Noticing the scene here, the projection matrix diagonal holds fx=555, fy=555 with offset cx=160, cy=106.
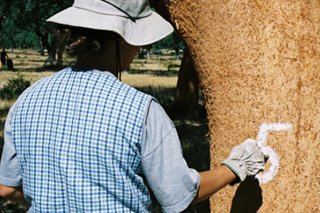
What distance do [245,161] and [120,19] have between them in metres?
0.60

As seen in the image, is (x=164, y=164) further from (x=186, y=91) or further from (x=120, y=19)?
(x=186, y=91)

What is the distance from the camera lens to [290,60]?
2.03 m

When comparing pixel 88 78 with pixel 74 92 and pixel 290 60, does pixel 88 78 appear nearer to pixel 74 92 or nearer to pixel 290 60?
pixel 74 92

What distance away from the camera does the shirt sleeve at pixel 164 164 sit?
1.50 meters

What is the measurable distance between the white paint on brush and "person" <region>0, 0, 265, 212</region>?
1.38 ft

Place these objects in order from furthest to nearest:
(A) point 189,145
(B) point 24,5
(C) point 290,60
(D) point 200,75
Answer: (B) point 24,5
(A) point 189,145
(D) point 200,75
(C) point 290,60

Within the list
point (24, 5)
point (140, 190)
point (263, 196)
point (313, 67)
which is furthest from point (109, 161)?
point (24, 5)

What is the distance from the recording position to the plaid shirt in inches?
59.4

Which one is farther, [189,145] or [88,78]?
[189,145]

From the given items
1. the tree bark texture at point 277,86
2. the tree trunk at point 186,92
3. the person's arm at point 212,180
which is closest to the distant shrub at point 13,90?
the tree trunk at point 186,92

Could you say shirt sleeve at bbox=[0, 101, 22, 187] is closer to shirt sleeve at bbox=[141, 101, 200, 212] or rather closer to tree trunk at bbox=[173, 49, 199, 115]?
shirt sleeve at bbox=[141, 101, 200, 212]

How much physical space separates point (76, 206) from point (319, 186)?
3.26 ft

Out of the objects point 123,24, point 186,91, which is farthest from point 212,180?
point 186,91

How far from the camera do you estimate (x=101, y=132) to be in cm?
151
